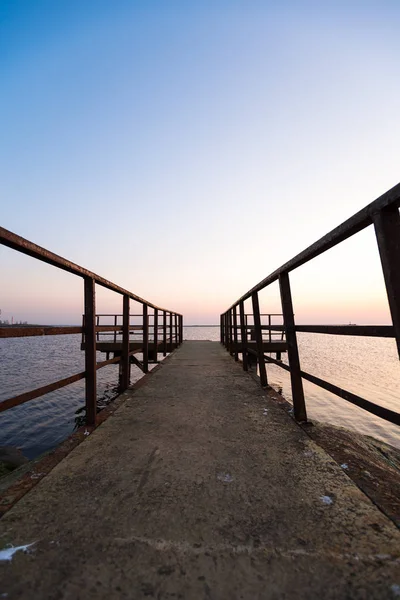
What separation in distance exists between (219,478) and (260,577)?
1.91 feet

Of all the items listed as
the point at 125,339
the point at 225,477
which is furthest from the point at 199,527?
the point at 125,339

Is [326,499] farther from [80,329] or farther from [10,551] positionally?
[80,329]

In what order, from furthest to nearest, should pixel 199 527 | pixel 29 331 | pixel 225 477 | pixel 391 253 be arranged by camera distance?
pixel 29 331 < pixel 225 477 < pixel 391 253 < pixel 199 527

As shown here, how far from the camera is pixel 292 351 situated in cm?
249

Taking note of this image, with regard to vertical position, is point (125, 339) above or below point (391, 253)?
below

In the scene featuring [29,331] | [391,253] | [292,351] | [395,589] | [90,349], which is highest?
[391,253]

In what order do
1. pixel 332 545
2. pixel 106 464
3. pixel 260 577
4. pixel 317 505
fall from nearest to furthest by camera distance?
pixel 260 577 → pixel 332 545 → pixel 317 505 → pixel 106 464

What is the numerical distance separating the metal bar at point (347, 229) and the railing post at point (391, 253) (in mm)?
47

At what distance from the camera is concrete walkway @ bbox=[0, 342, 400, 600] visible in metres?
0.89

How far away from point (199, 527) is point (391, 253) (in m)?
1.36

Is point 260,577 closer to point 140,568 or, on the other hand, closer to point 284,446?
point 140,568

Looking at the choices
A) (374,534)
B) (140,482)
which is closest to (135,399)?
(140,482)

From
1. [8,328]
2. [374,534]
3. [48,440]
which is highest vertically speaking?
[8,328]

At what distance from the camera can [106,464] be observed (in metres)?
1.65
